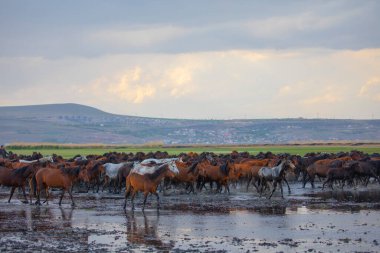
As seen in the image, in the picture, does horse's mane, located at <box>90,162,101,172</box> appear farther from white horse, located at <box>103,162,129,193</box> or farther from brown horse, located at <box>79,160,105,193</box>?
white horse, located at <box>103,162,129,193</box>

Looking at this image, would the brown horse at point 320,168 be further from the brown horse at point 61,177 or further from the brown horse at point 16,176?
the brown horse at point 16,176

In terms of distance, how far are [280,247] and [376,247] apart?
6.38ft

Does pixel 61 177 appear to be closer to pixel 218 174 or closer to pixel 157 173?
pixel 157 173

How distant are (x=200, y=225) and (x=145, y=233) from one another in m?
1.89

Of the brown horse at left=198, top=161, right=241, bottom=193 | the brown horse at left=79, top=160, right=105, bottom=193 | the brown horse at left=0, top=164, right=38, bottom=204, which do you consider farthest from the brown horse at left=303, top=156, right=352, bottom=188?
the brown horse at left=0, top=164, right=38, bottom=204

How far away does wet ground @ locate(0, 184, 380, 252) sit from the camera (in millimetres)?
15484

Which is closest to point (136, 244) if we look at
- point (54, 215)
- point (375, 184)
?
point (54, 215)

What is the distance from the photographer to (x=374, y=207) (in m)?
23.3

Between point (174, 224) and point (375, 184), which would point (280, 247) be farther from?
point (375, 184)

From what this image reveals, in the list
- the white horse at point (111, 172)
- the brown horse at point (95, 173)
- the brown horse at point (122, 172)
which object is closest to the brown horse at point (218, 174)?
the brown horse at point (122, 172)

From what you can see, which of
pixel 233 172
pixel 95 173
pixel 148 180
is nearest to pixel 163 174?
pixel 148 180

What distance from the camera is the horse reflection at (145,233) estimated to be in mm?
15754

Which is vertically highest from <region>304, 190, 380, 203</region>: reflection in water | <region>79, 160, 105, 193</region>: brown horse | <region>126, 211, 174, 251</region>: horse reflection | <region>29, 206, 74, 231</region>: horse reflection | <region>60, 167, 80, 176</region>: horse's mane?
<region>60, 167, 80, 176</region>: horse's mane

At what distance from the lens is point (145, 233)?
17.6 metres
